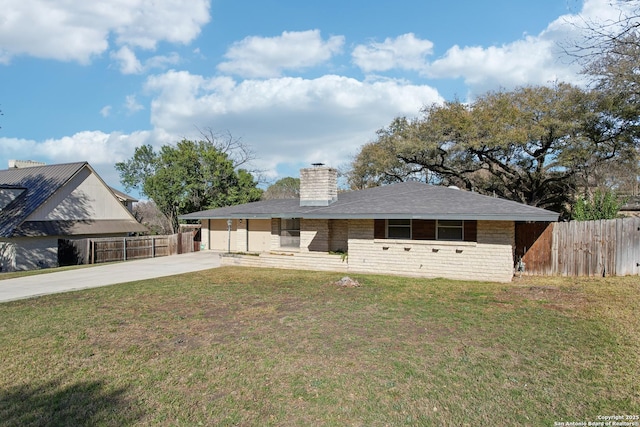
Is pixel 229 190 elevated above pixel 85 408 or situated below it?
above

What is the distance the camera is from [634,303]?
909 centimetres

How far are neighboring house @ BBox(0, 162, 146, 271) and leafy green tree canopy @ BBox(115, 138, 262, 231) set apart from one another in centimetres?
352

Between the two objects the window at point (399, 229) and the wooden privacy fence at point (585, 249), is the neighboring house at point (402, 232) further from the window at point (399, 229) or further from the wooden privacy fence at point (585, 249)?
the wooden privacy fence at point (585, 249)

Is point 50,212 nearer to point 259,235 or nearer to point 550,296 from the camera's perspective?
point 259,235

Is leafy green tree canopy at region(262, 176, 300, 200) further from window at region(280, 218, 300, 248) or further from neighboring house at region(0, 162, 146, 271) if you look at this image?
window at region(280, 218, 300, 248)

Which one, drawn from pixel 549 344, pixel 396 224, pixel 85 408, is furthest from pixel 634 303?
pixel 85 408

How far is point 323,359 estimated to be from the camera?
5930 mm

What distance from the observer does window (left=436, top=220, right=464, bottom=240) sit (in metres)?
13.9

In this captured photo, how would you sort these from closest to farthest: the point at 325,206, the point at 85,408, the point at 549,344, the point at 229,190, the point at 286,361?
the point at 85,408 < the point at 286,361 < the point at 549,344 < the point at 325,206 < the point at 229,190

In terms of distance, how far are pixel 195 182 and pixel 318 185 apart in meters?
15.9

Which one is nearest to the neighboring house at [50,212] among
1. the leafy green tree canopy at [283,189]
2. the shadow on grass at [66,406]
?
the shadow on grass at [66,406]

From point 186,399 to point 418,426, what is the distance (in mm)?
2659

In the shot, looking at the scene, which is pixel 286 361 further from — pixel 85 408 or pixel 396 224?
pixel 396 224

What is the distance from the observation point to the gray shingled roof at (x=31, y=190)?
22.2 metres
